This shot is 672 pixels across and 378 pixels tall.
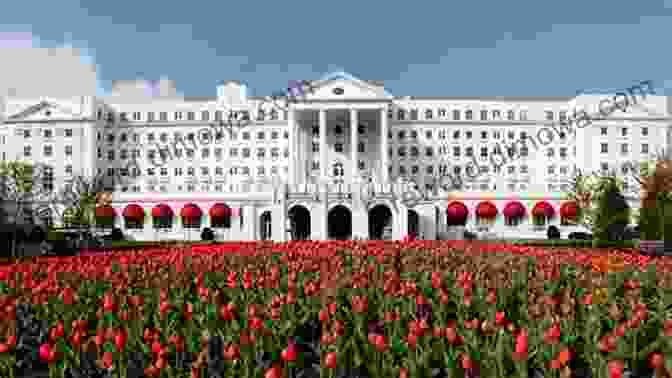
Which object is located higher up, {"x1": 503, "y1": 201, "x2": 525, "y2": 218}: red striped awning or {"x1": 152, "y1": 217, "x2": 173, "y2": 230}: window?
{"x1": 503, "y1": 201, "x2": 525, "y2": 218}: red striped awning

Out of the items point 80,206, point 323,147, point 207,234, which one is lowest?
point 207,234

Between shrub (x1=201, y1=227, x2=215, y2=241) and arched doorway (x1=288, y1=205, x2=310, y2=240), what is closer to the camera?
arched doorway (x1=288, y1=205, x2=310, y2=240)

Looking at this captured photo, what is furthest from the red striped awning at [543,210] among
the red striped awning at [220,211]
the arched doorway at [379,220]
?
the red striped awning at [220,211]

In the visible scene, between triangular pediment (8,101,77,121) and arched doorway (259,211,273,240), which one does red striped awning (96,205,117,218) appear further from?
triangular pediment (8,101,77,121)

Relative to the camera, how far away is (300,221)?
1977 inches

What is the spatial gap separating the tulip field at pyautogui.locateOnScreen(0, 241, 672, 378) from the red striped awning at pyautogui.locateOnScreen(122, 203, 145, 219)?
140 ft

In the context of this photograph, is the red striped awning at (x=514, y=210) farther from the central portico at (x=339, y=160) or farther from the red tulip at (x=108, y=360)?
the red tulip at (x=108, y=360)

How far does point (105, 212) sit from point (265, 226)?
1777cm

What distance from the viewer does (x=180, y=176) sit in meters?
74.7

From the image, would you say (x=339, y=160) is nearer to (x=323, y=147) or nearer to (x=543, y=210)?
(x=323, y=147)

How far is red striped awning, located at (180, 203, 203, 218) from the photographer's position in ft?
169

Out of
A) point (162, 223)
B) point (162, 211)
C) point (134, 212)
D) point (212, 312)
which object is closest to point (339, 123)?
point (162, 211)

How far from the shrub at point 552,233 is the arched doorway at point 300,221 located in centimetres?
2828

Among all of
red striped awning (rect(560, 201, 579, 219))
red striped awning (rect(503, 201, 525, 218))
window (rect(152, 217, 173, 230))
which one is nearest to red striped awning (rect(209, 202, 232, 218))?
window (rect(152, 217, 173, 230))
